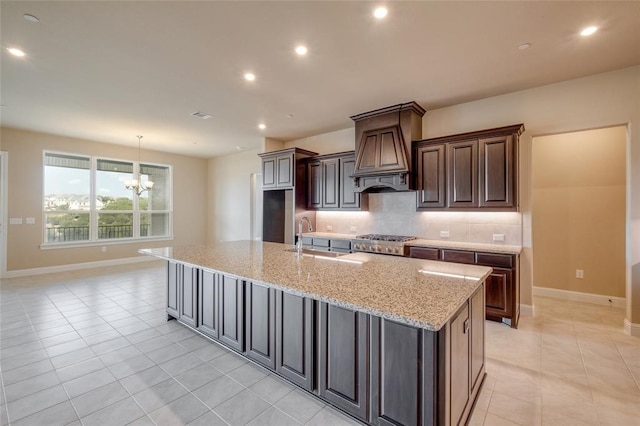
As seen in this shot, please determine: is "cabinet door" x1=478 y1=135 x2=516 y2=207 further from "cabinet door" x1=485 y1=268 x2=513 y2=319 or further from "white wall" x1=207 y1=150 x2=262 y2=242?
"white wall" x1=207 y1=150 x2=262 y2=242

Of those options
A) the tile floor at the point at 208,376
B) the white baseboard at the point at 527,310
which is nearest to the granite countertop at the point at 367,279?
the tile floor at the point at 208,376

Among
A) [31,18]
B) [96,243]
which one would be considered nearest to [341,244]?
[31,18]

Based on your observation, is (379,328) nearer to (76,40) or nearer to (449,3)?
(449,3)

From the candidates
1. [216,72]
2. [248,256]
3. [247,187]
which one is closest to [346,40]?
[216,72]

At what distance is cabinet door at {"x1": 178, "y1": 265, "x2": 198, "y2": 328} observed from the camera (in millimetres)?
2916

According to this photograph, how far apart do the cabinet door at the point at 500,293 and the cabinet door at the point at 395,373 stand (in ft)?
7.72

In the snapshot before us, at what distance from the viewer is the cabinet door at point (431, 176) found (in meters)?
3.81

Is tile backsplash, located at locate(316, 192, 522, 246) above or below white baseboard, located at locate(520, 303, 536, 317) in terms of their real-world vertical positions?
above

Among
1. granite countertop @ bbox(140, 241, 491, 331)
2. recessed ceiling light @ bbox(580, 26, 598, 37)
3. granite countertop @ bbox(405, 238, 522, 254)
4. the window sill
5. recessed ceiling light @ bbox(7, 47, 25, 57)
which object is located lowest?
the window sill

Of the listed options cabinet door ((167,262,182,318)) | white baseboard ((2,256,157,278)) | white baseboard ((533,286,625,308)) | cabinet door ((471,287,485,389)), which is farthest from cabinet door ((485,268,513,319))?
white baseboard ((2,256,157,278))

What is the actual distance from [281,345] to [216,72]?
2.90 meters

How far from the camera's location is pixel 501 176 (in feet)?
11.0

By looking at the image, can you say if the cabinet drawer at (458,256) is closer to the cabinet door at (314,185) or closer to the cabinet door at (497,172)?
the cabinet door at (497,172)

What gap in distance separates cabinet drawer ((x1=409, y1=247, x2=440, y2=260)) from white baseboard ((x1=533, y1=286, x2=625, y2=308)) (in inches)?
87.3
